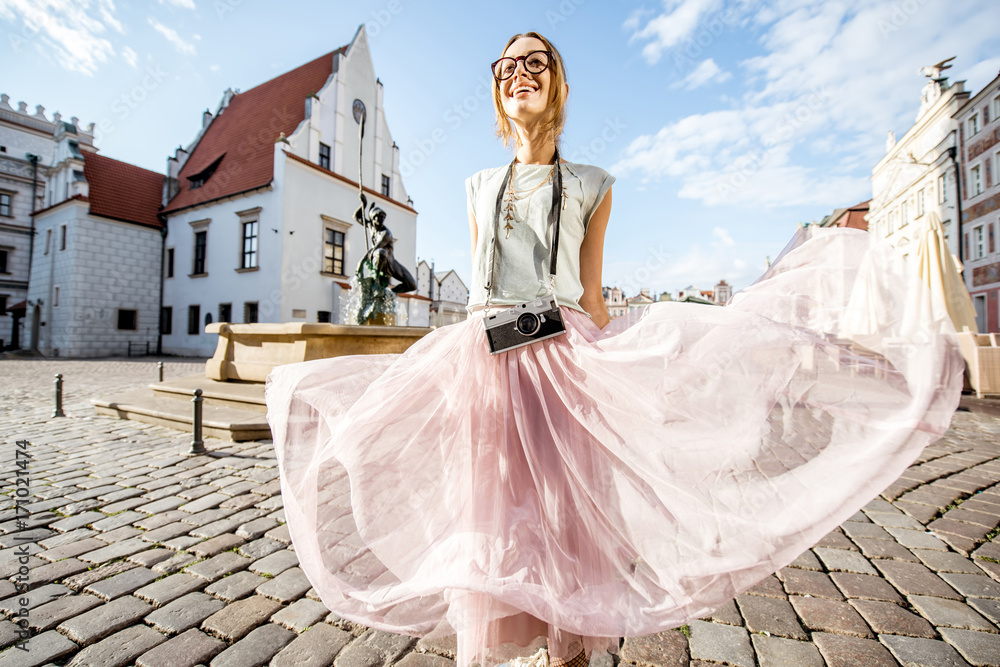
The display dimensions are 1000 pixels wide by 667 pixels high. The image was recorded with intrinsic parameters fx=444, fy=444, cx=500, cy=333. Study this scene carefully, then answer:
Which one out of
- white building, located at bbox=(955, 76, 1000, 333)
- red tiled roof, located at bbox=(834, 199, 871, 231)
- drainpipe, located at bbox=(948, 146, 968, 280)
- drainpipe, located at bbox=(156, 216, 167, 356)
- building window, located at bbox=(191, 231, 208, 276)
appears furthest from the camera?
red tiled roof, located at bbox=(834, 199, 871, 231)

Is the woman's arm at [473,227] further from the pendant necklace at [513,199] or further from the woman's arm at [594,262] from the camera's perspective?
the woman's arm at [594,262]

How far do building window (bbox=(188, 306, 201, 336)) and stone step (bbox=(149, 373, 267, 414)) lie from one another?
57.1 feet

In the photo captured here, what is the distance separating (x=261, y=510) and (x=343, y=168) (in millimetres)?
22782

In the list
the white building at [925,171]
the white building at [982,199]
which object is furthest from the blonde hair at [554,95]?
the white building at [982,199]

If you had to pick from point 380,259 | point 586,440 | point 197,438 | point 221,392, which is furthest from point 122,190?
point 586,440

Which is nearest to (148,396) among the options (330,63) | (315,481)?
(315,481)

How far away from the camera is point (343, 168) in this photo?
897 inches

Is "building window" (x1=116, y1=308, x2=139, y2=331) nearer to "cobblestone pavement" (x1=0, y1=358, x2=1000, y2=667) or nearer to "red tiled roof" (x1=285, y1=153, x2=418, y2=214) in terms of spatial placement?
"red tiled roof" (x1=285, y1=153, x2=418, y2=214)

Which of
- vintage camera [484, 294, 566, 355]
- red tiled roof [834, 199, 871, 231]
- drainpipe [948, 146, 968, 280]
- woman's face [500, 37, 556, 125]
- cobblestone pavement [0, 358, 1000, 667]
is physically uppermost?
red tiled roof [834, 199, 871, 231]

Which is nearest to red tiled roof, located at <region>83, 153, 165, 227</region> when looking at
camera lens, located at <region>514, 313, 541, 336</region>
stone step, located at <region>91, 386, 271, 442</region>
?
stone step, located at <region>91, 386, 271, 442</region>

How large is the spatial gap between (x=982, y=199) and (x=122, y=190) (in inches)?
1683

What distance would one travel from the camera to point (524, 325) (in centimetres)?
133

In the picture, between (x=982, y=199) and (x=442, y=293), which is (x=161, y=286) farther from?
(x=982, y=199)

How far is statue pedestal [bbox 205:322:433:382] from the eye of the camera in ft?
21.0
